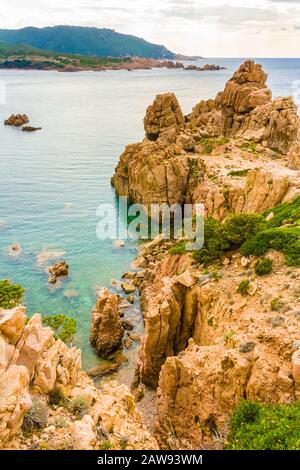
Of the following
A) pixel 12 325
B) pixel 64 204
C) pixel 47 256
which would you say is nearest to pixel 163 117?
pixel 64 204

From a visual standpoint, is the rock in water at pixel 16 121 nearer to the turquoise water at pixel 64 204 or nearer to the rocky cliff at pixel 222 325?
the turquoise water at pixel 64 204

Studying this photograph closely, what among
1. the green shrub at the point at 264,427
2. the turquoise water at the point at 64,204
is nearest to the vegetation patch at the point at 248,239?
the green shrub at the point at 264,427

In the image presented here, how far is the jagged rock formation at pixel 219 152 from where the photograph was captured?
5818cm

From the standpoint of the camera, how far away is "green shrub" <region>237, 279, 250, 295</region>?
27.5 metres

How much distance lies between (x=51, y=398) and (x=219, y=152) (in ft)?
214

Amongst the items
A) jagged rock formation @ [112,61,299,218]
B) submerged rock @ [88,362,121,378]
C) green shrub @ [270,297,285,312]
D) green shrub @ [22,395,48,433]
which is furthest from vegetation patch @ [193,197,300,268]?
green shrub @ [22,395,48,433]

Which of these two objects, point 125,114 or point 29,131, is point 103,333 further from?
point 125,114

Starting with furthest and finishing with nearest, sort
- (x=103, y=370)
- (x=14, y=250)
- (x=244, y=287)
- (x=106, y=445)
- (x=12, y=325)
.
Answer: (x=14, y=250)
(x=103, y=370)
(x=244, y=287)
(x=12, y=325)
(x=106, y=445)

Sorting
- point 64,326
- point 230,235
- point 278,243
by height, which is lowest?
point 64,326

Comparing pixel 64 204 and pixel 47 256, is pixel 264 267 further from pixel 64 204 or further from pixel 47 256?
pixel 64 204

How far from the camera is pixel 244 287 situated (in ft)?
90.5

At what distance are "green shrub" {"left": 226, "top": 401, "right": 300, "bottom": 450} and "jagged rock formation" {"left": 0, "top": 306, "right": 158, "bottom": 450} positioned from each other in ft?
13.2

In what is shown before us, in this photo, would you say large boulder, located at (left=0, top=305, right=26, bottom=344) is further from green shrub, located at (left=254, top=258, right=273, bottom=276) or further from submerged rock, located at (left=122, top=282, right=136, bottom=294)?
submerged rock, located at (left=122, top=282, right=136, bottom=294)

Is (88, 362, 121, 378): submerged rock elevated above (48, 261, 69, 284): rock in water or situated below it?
below
